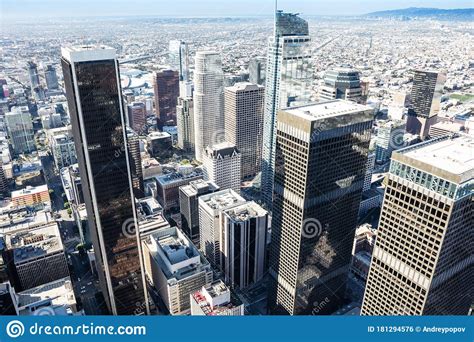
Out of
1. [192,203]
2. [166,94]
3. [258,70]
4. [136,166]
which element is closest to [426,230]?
[192,203]

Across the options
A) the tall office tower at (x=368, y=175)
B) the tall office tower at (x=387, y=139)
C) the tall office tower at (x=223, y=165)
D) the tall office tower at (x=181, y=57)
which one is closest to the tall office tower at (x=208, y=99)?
the tall office tower at (x=223, y=165)

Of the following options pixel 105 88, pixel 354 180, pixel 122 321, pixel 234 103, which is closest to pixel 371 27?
pixel 234 103

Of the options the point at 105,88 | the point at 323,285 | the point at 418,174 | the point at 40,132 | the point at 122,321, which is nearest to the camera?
the point at 122,321

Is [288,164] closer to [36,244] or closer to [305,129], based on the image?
[305,129]

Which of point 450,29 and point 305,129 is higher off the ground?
point 450,29

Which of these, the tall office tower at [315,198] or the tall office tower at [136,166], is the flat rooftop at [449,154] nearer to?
the tall office tower at [315,198]

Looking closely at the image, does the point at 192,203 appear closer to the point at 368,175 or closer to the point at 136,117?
the point at 368,175
